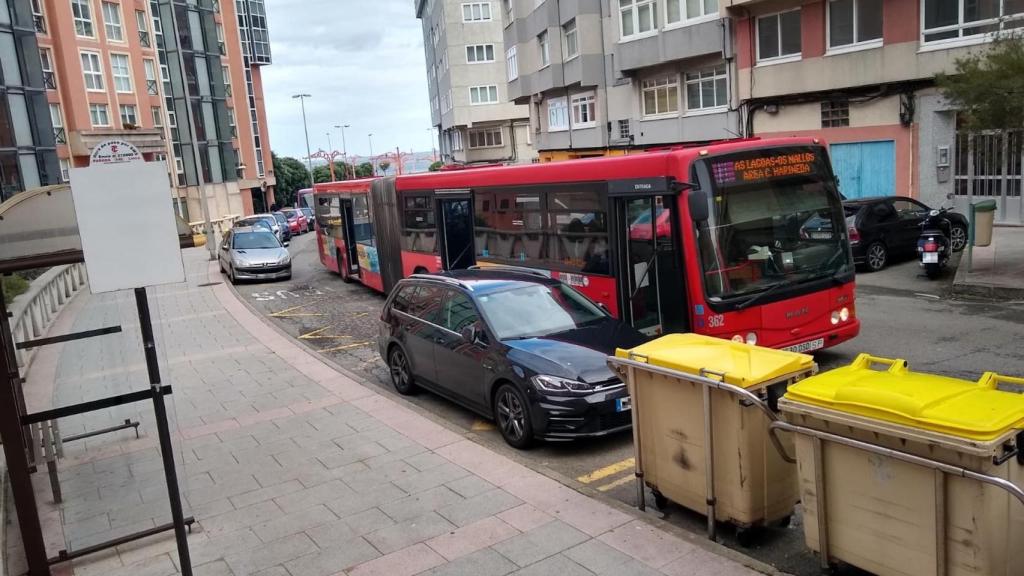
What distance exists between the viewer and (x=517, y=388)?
7492 mm

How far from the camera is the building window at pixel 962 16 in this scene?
1823 centimetres

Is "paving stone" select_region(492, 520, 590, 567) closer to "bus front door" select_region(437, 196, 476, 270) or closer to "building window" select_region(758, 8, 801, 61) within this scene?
"bus front door" select_region(437, 196, 476, 270)

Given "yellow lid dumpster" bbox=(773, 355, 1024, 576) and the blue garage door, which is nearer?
"yellow lid dumpster" bbox=(773, 355, 1024, 576)

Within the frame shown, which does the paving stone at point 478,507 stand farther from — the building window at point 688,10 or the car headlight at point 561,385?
the building window at point 688,10

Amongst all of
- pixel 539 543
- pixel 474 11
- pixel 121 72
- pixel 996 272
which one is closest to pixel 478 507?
pixel 539 543

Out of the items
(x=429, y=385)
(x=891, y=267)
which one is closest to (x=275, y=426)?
(x=429, y=385)

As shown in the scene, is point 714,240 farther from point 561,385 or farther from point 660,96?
point 660,96

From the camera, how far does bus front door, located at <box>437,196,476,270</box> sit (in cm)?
1398

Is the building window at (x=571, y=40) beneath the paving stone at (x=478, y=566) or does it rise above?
above

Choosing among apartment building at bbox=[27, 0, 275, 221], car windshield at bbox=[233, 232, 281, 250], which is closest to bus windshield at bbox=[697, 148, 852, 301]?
car windshield at bbox=[233, 232, 281, 250]

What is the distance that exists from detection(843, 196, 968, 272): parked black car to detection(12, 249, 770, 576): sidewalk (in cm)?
1134

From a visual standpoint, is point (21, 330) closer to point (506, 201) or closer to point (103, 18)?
point (506, 201)

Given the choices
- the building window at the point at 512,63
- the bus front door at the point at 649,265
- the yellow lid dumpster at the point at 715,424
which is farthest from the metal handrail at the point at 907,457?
the building window at the point at 512,63

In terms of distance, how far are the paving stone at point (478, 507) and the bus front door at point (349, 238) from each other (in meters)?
15.0
